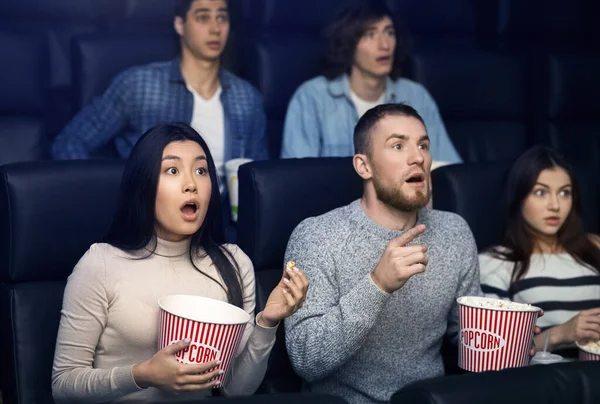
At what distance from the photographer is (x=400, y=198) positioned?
6.23 ft

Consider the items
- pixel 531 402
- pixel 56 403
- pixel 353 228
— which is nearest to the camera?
pixel 531 402

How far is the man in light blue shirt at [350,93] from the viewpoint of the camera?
287cm

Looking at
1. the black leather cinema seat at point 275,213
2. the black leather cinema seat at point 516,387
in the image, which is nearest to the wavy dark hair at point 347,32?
the black leather cinema seat at point 275,213

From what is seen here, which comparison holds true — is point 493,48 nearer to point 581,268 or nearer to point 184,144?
point 581,268

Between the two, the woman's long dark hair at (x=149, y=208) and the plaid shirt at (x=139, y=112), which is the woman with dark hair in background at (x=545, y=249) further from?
the plaid shirt at (x=139, y=112)

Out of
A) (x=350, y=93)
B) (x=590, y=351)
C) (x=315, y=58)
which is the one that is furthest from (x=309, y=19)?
(x=590, y=351)

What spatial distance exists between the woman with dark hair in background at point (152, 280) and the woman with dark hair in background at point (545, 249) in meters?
0.68

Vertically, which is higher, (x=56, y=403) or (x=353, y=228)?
(x=353, y=228)

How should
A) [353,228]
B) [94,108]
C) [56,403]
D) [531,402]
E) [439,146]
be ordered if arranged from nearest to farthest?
[531,402], [56,403], [353,228], [94,108], [439,146]

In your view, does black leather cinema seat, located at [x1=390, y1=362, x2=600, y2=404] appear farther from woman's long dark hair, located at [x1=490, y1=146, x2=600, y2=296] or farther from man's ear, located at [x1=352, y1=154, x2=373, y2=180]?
woman's long dark hair, located at [x1=490, y1=146, x2=600, y2=296]

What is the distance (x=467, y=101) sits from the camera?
3.26 metres

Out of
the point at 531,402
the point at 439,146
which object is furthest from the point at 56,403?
the point at 439,146

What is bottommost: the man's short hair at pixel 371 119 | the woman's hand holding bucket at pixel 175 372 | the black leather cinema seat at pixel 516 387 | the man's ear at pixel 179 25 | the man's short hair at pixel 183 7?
the woman's hand holding bucket at pixel 175 372

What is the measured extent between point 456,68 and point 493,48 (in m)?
0.21
